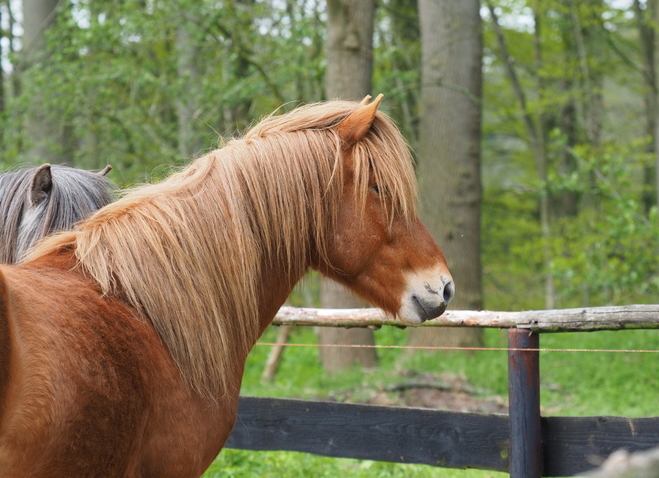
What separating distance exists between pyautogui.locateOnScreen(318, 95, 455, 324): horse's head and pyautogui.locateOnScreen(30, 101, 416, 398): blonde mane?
1 centimetres

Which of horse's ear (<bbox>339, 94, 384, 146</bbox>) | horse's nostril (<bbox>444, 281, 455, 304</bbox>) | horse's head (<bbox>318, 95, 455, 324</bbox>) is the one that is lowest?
horse's nostril (<bbox>444, 281, 455, 304</bbox>)

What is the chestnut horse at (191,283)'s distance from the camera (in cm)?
179

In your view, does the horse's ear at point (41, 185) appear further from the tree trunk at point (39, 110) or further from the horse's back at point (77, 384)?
the tree trunk at point (39, 110)

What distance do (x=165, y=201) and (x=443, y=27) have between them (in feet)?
23.5

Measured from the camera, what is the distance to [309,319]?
167 inches

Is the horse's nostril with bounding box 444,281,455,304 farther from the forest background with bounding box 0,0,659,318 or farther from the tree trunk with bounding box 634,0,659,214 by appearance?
the tree trunk with bounding box 634,0,659,214

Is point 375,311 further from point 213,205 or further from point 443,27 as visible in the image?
point 443,27

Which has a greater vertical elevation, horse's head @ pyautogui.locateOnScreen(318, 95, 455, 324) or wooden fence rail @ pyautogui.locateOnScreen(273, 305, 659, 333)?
horse's head @ pyautogui.locateOnScreen(318, 95, 455, 324)

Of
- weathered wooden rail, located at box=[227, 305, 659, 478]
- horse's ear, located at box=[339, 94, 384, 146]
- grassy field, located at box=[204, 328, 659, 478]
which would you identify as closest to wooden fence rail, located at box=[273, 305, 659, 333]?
weathered wooden rail, located at box=[227, 305, 659, 478]

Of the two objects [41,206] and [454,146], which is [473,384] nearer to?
[454,146]

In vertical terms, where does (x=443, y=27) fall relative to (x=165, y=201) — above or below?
above

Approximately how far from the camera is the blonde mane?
2258mm

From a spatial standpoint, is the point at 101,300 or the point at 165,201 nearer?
the point at 101,300

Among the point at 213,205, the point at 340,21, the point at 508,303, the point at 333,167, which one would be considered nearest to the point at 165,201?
the point at 213,205
